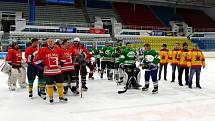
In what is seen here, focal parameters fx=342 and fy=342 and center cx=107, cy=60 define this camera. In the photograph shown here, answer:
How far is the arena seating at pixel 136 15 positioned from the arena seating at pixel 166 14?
2.24 ft

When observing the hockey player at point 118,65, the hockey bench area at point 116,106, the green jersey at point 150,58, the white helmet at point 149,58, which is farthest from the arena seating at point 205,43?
the white helmet at point 149,58

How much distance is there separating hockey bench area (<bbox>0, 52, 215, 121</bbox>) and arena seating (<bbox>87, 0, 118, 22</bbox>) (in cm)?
2121

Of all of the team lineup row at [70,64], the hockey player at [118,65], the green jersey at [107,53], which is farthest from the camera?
the green jersey at [107,53]

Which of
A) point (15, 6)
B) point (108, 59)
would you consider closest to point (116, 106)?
point (108, 59)

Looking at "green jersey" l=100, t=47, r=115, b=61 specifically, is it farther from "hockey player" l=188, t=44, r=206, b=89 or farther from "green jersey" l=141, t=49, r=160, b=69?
"hockey player" l=188, t=44, r=206, b=89

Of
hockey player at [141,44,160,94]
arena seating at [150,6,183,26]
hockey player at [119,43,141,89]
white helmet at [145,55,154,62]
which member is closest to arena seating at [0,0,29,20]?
arena seating at [150,6,183,26]

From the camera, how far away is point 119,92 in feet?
28.6

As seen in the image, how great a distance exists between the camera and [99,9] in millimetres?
31000

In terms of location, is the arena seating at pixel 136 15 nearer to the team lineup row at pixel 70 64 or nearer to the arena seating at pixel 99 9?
the arena seating at pixel 99 9

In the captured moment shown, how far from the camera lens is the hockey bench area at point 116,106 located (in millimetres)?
6059

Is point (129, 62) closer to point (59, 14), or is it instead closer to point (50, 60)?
point (50, 60)

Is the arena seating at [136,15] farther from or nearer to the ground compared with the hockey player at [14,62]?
farther from the ground

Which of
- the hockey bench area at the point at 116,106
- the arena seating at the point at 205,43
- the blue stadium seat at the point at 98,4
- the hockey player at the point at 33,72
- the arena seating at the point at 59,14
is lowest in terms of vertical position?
the hockey bench area at the point at 116,106

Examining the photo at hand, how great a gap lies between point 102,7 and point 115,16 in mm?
1500
